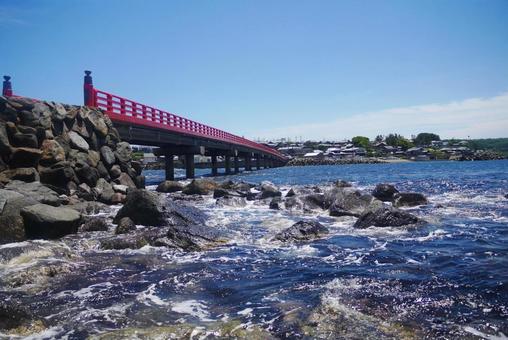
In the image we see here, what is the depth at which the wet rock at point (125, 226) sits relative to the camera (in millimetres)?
11148

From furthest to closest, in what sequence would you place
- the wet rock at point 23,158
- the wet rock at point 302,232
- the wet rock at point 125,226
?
1. the wet rock at point 23,158
2. the wet rock at point 125,226
3. the wet rock at point 302,232

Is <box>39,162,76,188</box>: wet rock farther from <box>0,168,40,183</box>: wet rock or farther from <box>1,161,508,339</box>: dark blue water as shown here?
<box>1,161,508,339</box>: dark blue water

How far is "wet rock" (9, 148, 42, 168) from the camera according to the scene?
47.3ft

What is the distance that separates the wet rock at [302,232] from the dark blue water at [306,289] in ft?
1.27

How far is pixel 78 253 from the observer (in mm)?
9094

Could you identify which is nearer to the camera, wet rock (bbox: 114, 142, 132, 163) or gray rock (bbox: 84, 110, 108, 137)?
gray rock (bbox: 84, 110, 108, 137)

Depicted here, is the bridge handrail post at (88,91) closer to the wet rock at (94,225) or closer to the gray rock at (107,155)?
the gray rock at (107,155)

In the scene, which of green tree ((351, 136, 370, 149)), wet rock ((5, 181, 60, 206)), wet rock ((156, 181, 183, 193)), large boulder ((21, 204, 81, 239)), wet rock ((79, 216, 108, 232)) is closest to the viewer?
large boulder ((21, 204, 81, 239))

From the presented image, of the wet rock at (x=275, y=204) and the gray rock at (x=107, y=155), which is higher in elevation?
the gray rock at (x=107, y=155)

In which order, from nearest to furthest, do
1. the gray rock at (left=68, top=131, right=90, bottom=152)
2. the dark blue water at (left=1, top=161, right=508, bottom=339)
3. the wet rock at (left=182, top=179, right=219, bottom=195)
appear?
1. the dark blue water at (left=1, top=161, right=508, bottom=339)
2. the gray rock at (left=68, top=131, right=90, bottom=152)
3. the wet rock at (left=182, top=179, right=219, bottom=195)

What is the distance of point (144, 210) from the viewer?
40.7 ft

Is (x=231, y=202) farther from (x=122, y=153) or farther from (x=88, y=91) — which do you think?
(x=88, y=91)

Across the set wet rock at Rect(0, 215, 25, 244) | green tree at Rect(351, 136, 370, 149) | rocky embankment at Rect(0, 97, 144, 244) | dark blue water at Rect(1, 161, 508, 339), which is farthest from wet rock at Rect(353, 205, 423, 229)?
green tree at Rect(351, 136, 370, 149)

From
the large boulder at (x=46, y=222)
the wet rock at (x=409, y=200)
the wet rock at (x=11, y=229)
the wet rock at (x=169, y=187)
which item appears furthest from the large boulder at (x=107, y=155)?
the wet rock at (x=409, y=200)
